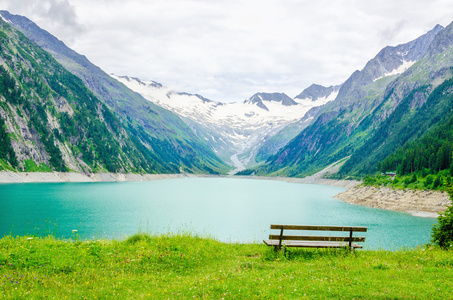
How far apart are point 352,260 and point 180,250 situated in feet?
31.9

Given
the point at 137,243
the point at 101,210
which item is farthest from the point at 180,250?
the point at 101,210

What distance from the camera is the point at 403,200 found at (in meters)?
109

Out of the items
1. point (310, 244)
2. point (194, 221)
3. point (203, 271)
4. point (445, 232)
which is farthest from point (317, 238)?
point (194, 221)

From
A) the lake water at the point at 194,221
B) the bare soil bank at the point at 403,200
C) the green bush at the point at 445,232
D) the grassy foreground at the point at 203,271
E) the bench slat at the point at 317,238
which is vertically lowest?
the lake water at the point at 194,221

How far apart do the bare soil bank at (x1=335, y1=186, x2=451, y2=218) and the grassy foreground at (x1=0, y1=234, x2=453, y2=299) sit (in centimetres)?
8124

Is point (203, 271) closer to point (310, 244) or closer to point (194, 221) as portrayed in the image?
point (310, 244)

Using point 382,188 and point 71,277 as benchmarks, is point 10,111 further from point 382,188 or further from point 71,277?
point 71,277

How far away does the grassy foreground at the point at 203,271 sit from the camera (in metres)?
12.7

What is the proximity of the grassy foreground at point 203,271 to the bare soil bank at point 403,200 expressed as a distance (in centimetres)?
8124

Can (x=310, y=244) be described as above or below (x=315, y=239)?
below

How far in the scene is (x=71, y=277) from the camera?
1444cm

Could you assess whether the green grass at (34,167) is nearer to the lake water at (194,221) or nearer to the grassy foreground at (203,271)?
the lake water at (194,221)

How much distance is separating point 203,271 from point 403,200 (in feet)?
367

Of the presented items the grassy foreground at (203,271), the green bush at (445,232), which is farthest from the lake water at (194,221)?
the grassy foreground at (203,271)
